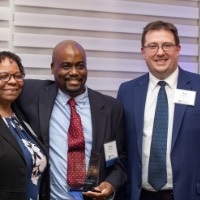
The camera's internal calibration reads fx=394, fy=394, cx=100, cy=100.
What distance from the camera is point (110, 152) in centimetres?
259

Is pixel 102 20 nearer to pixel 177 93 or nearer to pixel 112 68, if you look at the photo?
pixel 112 68

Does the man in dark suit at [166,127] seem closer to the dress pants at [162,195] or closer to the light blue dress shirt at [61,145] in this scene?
the dress pants at [162,195]

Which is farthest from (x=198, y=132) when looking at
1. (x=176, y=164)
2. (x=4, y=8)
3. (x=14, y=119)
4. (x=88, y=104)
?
(x=4, y=8)

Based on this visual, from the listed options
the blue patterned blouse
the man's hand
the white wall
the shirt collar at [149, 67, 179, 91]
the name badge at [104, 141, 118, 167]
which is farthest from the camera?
the white wall

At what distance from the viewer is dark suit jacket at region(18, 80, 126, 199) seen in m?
2.52

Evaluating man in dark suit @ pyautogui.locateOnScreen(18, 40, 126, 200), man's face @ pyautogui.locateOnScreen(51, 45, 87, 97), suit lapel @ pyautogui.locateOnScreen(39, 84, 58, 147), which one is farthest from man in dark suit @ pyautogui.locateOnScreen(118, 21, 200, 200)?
suit lapel @ pyautogui.locateOnScreen(39, 84, 58, 147)

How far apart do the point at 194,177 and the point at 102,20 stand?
5.60 feet

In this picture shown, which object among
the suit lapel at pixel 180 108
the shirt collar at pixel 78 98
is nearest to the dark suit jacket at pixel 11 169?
the shirt collar at pixel 78 98

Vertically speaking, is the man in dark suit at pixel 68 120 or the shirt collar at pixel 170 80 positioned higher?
the shirt collar at pixel 170 80

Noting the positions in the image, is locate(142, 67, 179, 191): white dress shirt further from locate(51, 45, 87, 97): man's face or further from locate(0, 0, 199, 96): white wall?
locate(0, 0, 199, 96): white wall

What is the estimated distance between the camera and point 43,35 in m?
3.41

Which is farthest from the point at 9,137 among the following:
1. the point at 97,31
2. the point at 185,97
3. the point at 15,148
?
the point at 97,31

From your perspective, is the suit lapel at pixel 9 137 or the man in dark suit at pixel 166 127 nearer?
the suit lapel at pixel 9 137

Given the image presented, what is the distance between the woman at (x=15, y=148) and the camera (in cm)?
214
